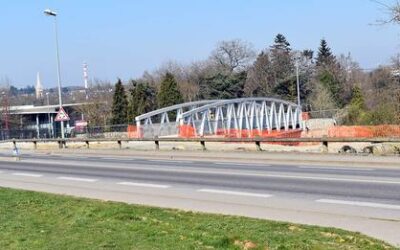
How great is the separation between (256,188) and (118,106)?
252 ft

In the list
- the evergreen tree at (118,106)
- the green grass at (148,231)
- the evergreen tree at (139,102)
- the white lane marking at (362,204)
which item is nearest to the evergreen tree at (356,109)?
the evergreen tree at (139,102)

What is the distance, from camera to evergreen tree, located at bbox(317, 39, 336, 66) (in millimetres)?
120750

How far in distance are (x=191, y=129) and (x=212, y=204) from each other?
127 feet

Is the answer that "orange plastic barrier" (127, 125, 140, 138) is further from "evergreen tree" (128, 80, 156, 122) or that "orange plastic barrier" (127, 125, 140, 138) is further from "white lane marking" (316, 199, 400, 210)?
"white lane marking" (316, 199, 400, 210)

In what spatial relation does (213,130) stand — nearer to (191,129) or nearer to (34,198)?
(191,129)

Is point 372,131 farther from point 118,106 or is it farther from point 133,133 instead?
point 118,106

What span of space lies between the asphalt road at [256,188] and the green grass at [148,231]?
0.95 meters

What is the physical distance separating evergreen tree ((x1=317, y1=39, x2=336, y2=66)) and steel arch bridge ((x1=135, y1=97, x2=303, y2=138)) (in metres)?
24.8

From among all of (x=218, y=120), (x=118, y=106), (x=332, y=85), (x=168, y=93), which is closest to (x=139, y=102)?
(x=118, y=106)

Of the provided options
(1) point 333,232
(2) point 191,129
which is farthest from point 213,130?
(1) point 333,232

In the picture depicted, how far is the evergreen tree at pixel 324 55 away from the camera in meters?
121

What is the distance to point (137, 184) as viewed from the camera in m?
17.4

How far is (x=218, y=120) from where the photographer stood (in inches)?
2699

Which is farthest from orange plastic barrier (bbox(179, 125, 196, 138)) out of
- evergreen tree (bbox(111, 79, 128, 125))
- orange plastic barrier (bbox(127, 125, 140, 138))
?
evergreen tree (bbox(111, 79, 128, 125))
